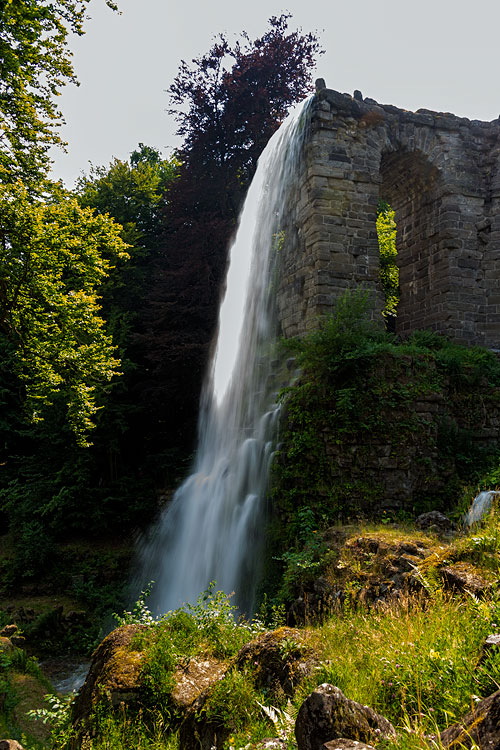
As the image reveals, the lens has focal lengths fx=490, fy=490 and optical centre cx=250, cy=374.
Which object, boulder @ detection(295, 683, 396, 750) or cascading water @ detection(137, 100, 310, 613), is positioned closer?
boulder @ detection(295, 683, 396, 750)

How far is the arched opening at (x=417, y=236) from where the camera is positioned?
10.6m

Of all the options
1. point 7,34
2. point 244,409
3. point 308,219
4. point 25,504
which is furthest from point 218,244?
point 25,504

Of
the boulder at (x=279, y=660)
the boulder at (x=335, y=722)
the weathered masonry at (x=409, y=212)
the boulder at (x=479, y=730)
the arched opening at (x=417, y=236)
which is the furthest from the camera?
the arched opening at (x=417, y=236)

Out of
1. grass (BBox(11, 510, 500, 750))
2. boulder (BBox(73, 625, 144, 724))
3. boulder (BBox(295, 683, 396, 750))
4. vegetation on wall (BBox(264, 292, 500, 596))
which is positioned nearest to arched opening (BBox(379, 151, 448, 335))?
vegetation on wall (BBox(264, 292, 500, 596))

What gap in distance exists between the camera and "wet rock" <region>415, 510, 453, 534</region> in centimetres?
543

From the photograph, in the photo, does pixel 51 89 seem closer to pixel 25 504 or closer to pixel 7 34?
pixel 7 34

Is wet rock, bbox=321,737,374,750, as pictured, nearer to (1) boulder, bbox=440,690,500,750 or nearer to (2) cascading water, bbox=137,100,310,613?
(1) boulder, bbox=440,690,500,750

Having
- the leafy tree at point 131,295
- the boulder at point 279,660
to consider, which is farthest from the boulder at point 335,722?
the leafy tree at point 131,295

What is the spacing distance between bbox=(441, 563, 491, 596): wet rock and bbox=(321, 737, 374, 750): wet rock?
5.63ft

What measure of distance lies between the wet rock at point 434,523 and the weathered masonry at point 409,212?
15.5ft

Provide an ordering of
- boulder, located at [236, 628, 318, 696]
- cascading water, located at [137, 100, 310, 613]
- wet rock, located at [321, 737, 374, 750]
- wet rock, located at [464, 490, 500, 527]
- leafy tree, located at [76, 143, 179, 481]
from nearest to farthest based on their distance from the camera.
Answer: wet rock, located at [321, 737, 374, 750], boulder, located at [236, 628, 318, 696], wet rock, located at [464, 490, 500, 527], cascading water, located at [137, 100, 310, 613], leafy tree, located at [76, 143, 179, 481]

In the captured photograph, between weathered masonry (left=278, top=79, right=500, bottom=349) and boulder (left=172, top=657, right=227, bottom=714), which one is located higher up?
weathered masonry (left=278, top=79, right=500, bottom=349)

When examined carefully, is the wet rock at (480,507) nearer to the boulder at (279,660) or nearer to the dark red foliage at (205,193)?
the boulder at (279,660)

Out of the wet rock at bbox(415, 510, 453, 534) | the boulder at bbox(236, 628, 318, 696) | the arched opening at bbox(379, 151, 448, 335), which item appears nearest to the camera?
the boulder at bbox(236, 628, 318, 696)
